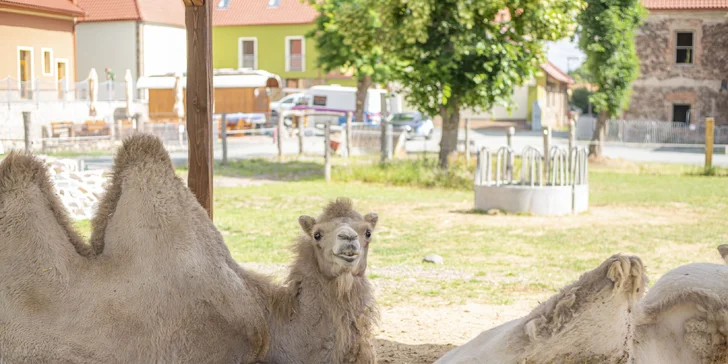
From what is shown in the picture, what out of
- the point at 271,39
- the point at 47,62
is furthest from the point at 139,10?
the point at 47,62

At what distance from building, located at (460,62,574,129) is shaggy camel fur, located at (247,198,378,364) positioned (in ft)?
150

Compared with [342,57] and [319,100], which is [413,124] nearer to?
[342,57]

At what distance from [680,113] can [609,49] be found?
849 cm

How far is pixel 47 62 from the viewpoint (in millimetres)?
9422

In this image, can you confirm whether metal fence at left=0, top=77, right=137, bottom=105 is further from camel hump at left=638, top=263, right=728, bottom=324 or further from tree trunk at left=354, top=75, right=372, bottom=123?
tree trunk at left=354, top=75, right=372, bottom=123

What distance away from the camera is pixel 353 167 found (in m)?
20.9

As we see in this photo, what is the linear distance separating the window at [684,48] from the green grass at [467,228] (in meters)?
15.7

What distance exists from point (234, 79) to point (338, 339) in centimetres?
3742

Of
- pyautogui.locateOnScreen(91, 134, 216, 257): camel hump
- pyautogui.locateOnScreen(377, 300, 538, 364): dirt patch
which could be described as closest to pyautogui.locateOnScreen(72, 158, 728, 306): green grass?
pyautogui.locateOnScreen(377, 300, 538, 364): dirt patch

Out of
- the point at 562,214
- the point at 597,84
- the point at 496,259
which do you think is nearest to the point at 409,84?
the point at 562,214

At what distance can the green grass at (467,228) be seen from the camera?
9.42 meters

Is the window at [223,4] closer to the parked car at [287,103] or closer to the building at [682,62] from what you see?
the parked car at [287,103]

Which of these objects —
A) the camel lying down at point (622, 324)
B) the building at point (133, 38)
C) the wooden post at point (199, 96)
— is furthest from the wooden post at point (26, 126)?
the building at point (133, 38)

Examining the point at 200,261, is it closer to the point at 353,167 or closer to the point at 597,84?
the point at 353,167
